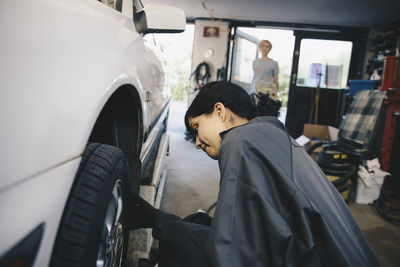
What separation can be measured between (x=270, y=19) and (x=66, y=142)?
6108 mm

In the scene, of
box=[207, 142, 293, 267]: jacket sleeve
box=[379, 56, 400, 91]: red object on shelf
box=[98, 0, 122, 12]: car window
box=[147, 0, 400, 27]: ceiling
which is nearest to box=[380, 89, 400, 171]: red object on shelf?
box=[379, 56, 400, 91]: red object on shelf

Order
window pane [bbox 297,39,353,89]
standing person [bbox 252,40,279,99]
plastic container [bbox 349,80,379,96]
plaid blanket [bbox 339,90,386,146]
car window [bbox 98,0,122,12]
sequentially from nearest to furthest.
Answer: car window [bbox 98,0,122,12] → plaid blanket [bbox 339,90,386,146] → plastic container [bbox 349,80,379,96] → standing person [bbox 252,40,279,99] → window pane [bbox 297,39,353,89]

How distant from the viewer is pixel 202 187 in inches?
110

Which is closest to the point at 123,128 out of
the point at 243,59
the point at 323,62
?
the point at 243,59

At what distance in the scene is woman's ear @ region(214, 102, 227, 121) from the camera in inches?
41.4

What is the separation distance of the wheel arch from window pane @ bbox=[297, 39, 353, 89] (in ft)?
17.8

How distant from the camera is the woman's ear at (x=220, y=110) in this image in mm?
1051

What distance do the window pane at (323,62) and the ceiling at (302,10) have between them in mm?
462

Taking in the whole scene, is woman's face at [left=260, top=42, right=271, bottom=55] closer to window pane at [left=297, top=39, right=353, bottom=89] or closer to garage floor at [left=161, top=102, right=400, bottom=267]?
window pane at [left=297, top=39, right=353, bottom=89]

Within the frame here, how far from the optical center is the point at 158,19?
1.13 m

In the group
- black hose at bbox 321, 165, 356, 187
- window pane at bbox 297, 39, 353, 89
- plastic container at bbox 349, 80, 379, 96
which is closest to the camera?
black hose at bbox 321, 165, 356, 187

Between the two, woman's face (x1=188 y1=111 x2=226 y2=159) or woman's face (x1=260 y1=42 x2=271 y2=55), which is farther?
woman's face (x1=260 y1=42 x2=271 y2=55)

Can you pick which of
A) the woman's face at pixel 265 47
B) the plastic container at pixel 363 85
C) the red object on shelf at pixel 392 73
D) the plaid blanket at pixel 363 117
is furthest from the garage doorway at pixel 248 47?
the red object on shelf at pixel 392 73

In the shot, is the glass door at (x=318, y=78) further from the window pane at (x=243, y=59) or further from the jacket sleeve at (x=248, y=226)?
the jacket sleeve at (x=248, y=226)
